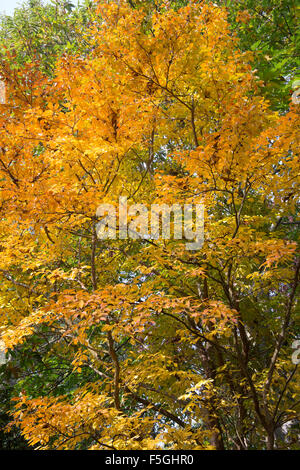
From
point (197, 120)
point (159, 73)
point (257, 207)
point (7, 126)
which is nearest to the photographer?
point (7, 126)

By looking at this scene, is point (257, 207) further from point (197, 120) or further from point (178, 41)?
point (178, 41)

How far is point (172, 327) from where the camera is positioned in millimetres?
5605

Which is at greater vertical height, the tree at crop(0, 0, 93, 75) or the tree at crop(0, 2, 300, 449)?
the tree at crop(0, 0, 93, 75)

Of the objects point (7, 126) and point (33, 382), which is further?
point (33, 382)

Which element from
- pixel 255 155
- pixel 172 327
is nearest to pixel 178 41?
pixel 255 155

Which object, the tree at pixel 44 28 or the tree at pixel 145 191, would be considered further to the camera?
the tree at pixel 44 28

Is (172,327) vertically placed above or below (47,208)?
below

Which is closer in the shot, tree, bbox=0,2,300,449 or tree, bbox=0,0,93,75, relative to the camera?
tree, bbox=0,2,300,449

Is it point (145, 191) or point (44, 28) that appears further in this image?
point (44, 28)

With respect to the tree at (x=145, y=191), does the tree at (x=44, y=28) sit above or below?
above

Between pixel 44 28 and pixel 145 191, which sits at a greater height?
pixel 44 28

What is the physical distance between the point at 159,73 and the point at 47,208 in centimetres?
223
